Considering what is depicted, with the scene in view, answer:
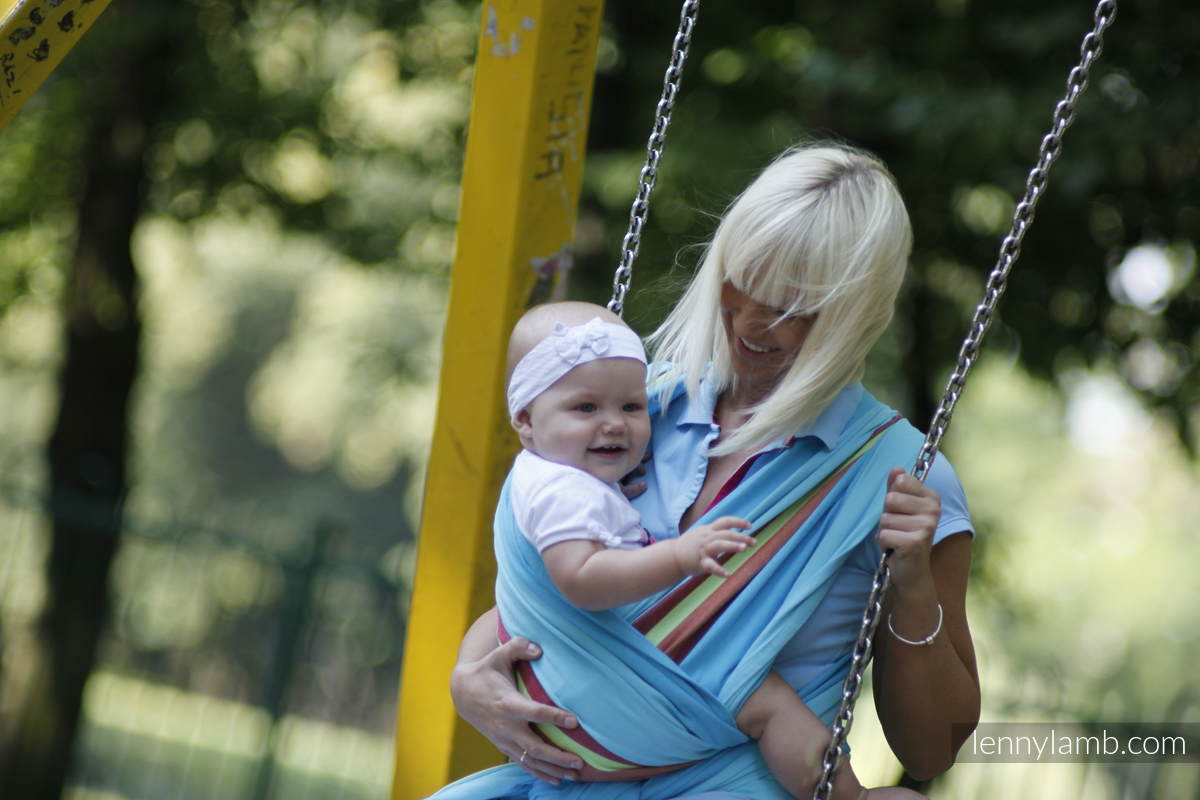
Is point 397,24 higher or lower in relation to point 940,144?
higher

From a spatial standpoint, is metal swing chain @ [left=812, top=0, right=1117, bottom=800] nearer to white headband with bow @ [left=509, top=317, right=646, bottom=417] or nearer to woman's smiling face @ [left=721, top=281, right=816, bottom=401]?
woman's smiling face @ [left=721, top=281, right=816, bottom=401]

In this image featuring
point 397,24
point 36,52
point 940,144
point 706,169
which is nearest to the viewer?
point 36,52

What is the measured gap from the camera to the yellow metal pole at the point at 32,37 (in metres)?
2.29

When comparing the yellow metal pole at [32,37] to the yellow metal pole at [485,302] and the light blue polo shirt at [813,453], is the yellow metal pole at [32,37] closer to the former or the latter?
the yellow metal pole at [485,302]

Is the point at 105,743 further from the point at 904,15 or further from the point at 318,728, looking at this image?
the point at 904,15

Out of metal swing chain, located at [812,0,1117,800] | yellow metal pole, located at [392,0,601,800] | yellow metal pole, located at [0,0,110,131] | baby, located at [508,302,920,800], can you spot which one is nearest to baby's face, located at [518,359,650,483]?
baby, located at [508,302,920,800]

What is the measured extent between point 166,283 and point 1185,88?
13.8 meters

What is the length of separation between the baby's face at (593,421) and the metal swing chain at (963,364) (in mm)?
380

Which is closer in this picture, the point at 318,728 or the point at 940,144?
the point at 940,144

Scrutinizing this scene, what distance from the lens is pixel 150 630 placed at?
8789 millimetres

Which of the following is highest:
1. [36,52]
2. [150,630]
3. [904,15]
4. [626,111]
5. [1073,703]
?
[904,15]

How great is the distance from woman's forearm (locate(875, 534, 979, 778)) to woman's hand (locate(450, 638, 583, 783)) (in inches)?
17.3

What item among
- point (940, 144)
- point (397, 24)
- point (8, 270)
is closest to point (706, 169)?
point (940, 144)
